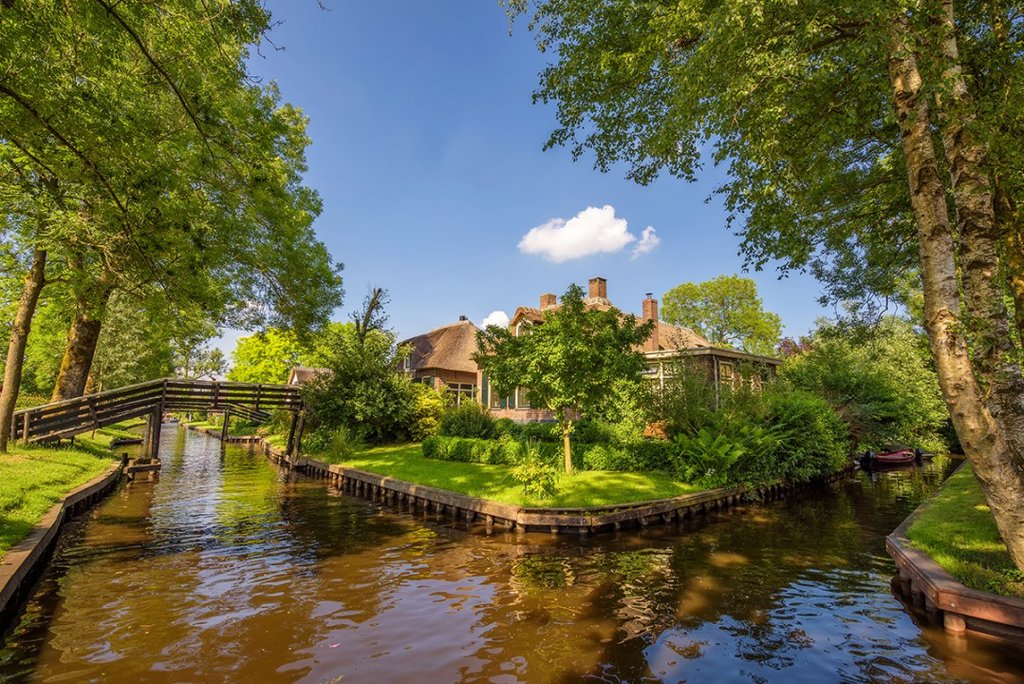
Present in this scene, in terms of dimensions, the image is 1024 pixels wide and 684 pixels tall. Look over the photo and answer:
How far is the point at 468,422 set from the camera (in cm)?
2308

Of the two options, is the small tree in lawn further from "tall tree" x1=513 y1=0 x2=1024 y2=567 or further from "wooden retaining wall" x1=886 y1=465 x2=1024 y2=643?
"wooden retaining wall" x1=886 y1=465 x2=1024 y2=643

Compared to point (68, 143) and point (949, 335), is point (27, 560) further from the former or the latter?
point (949, 335)

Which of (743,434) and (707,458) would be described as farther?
(743,434)

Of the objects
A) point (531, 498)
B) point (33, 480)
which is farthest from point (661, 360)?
point (33, 480)

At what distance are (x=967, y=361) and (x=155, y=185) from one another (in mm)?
12306

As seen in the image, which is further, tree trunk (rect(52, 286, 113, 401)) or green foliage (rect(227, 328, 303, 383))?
green foliage (rect(227, 328, 303, 383))

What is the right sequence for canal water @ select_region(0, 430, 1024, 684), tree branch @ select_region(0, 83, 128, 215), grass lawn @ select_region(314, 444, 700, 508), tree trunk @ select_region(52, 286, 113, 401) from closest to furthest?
canal water @ select_region(0, 430, 1024, 684) < tree branch @ select_region(0, 83, 128, 215) < grass lawn @ select_region(314, 444, 700, 508) < tree trunk @ select_region(52, 286, 113, 401)

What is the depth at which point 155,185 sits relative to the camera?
820 cm

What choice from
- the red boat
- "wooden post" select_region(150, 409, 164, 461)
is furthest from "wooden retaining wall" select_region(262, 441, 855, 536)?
the red boat

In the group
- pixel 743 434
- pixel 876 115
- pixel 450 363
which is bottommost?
pixel 743 434

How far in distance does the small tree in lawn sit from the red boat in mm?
20880

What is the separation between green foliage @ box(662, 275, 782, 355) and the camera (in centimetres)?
5281

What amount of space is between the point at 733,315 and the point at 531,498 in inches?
1841

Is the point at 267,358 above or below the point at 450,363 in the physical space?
above
